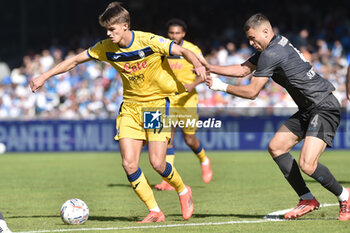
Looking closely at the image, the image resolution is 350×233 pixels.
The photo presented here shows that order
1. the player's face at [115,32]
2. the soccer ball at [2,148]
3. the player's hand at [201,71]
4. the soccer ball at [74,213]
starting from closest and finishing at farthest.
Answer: the player's hand at [201,71] → the player's face at [115,32] → the soccer ball at [74,213] → the soccer ball at [2,148]

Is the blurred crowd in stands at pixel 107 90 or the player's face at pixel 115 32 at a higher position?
the player's face at pixel 115 32

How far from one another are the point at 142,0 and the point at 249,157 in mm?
14048

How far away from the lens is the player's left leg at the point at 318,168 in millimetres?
7504

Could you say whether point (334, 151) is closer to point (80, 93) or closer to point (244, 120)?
point (244, 120)

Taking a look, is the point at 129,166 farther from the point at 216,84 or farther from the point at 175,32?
the point at 175,32

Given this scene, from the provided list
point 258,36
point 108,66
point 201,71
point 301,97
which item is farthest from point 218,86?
point 108,66

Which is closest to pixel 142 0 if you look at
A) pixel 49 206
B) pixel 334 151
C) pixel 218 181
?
pixel 334 151

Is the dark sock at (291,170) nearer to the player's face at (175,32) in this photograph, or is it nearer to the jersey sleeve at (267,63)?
the jersey sleeve at (267,63)

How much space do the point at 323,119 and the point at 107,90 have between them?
1685 centimetres

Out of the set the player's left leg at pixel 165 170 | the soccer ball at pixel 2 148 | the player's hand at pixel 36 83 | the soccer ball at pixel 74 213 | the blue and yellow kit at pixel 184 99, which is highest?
the player's hand at pixel 36 83

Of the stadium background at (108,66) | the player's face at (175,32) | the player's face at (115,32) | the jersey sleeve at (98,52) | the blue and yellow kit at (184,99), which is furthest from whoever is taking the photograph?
the stadium background at (108,66)

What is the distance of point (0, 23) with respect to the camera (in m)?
32.0

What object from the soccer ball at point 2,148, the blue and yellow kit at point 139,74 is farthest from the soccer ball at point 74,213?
the soccer ball at point 2,148

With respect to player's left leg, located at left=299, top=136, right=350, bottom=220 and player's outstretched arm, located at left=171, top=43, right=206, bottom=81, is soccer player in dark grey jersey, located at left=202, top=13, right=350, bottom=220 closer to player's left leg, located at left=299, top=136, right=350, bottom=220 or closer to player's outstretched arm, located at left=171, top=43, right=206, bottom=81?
player's left leg, located at left=299, top=136, right=350, bottom=220
